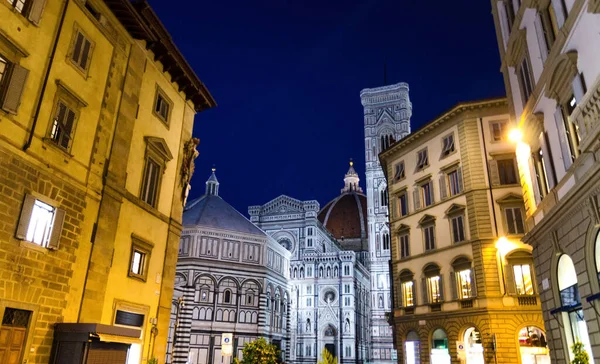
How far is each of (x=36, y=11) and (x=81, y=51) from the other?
210 centimetres

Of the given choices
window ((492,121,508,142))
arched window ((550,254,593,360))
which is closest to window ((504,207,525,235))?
window ((492,121,508,142))

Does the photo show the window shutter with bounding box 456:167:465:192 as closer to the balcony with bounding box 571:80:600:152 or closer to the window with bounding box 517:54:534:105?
the window with bounding box 517:54:534:105

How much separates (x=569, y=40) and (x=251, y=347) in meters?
14.7

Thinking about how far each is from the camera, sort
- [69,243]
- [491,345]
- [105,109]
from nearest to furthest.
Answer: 1. [69,243]
2. [105,109]
3. [491,345]

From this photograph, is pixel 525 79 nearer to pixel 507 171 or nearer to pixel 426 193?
pixel 507 171

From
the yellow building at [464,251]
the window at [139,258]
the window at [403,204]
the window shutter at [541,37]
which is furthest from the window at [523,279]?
the window at [139,258]

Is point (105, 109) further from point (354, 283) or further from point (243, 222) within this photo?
point (354, 283)

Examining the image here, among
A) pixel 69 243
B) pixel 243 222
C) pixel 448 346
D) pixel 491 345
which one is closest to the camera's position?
pixel 69 243

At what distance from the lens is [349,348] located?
66.9 meters

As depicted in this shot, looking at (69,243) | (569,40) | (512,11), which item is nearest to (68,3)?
(69,243)

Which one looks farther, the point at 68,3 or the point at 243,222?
the point at 243,222

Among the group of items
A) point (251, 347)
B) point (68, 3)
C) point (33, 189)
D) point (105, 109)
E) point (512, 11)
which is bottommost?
point (251, 347)

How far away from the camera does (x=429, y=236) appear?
30.5 metres

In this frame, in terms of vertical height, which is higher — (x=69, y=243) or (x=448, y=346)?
(x=69, y=243)
